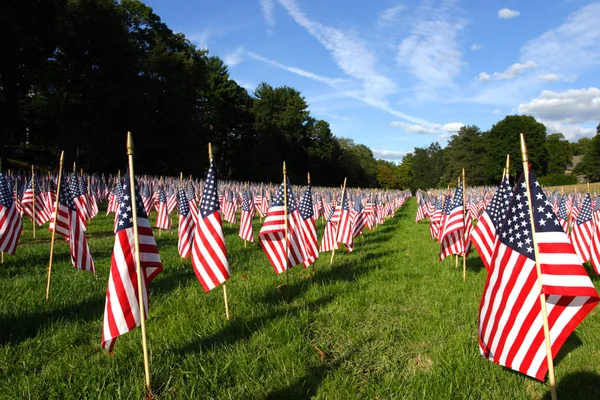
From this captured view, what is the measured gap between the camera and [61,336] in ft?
16.6

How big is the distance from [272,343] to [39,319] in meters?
3.39

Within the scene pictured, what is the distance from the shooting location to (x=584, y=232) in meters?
9.58

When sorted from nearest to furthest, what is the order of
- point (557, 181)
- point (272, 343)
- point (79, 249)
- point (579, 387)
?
point (579, 387), point (272, 343), point (79, 249), point (557, 181)

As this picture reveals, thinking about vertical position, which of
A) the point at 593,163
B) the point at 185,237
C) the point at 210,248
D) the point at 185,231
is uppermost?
the point at 593,163

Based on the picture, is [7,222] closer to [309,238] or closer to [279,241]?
[279,241]

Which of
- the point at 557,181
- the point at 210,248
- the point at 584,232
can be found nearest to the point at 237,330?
the point at 210,248

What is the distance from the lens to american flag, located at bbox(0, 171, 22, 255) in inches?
329

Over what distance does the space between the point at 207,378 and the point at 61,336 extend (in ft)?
7.61

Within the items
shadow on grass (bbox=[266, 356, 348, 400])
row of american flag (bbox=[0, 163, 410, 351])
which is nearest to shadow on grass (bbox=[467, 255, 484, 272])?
row of american flag (bbox=[0, 163, 410, 351])

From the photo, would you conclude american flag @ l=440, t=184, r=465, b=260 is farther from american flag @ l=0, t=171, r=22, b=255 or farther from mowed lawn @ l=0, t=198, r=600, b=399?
american flag @ l=0, t=171, r=22, b=255

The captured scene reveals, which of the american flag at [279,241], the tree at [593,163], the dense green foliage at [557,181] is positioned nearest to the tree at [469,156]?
the dense green foliage at [557,181]

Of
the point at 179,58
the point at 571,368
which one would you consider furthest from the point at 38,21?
the point at 571,368

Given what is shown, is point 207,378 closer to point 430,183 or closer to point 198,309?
point 198,309

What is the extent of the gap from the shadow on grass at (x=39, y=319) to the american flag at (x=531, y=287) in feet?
17.7
